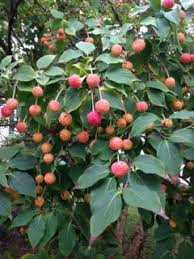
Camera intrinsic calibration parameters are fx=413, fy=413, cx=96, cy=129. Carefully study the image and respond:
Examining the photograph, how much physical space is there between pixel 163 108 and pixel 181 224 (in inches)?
21.7

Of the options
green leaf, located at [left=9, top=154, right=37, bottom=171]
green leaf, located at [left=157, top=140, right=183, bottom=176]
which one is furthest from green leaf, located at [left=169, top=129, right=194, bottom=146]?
green leaf, located at [left=9, top=154, right=37, bottom=171]

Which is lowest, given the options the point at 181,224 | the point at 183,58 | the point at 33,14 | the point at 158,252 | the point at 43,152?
the point at 158,252

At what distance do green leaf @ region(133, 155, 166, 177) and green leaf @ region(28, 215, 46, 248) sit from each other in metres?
0.44

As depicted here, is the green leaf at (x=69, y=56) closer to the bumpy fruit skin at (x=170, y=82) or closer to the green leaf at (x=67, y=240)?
the bumpy fruit skin at (x=170, y=82)

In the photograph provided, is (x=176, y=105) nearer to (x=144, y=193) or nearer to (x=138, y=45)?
(x=138, y=45)

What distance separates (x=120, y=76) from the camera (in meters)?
1.23

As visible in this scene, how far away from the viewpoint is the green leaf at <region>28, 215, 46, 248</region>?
1.34 m

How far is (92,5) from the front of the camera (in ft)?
6.36

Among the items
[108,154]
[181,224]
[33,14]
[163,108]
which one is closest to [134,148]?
[108,154]

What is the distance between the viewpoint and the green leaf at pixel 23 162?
138 centimetres

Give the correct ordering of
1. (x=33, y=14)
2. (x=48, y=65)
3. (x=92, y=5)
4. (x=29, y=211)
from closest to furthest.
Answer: (x=48, y=65)
(x=29, y=211)
(x=92, y=5)
(x=33, y=14)

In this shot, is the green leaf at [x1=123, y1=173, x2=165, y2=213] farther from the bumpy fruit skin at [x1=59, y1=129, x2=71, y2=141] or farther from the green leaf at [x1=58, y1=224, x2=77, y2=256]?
the green leaf at [x1=58, y1=224, x2=77, y2=256]

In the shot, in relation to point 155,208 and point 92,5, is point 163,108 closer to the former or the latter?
point 155,208

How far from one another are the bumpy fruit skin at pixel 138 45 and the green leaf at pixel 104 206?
505 millimetres
